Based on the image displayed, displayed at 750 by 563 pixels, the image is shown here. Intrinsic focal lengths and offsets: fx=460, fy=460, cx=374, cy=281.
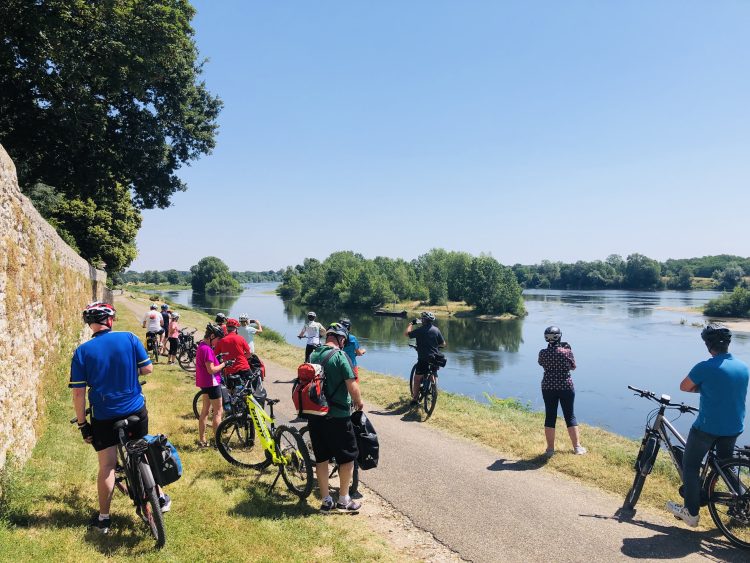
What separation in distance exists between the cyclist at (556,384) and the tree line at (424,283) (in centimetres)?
A: 7571

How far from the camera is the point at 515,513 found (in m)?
5.38

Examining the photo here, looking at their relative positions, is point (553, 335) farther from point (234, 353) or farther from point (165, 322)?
point (165, 322)

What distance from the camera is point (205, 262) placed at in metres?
154

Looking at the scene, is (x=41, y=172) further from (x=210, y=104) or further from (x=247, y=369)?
(x=247, y=369)

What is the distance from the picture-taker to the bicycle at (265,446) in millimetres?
5648

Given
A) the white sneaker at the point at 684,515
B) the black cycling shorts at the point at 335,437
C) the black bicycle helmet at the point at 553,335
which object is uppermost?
the black bicycle helmet at the point at 553,335

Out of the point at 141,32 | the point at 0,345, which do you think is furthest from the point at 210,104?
the point at 0,345

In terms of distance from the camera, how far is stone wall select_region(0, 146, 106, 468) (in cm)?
518

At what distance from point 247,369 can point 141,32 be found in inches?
472

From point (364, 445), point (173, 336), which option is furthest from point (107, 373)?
point (173, 336)

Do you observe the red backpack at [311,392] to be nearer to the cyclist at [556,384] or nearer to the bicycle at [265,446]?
the bicycle at [265,446]

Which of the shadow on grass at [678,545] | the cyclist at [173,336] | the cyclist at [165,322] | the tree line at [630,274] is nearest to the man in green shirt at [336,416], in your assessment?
the shadow on grass at [678,545]

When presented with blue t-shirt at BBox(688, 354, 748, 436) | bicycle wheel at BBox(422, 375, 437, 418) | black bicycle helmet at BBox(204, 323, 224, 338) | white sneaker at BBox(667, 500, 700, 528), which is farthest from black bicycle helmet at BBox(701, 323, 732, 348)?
black bicycle helmet at BBox(204, 323, 224, 338)

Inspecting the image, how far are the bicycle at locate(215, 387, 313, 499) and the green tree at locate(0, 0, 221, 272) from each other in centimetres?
1213
